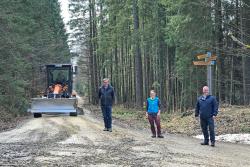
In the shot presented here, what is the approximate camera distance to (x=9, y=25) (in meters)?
27.8

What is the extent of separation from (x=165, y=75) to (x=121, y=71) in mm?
13089

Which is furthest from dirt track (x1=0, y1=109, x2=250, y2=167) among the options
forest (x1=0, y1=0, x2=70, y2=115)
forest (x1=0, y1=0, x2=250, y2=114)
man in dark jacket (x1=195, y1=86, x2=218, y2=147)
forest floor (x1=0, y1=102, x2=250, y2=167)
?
forest (x1=0, y1=0, x2=70, y2=115)

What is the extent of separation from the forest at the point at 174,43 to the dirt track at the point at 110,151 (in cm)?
622

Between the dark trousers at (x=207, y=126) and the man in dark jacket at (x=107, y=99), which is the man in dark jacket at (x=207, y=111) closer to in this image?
the dark trousers at (x=207, y=126)

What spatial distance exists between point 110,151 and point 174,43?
816 inches

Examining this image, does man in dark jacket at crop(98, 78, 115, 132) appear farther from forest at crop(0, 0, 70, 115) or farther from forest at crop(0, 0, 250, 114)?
forest at crop(0, 0, 70, 115)

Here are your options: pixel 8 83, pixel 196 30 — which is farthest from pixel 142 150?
pixel 8 83

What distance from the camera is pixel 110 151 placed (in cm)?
1180

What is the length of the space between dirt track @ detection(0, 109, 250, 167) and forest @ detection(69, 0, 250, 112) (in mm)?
6220

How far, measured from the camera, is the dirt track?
33.2 feet

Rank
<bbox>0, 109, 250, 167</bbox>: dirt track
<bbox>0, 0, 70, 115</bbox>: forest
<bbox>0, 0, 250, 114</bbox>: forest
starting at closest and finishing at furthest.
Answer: <bbox>0, 109, 250, 167</bbox>: dirt track
<bbox>0, 0, 250, 114</bbox>: forest
<bbox>0, 0, 70, 115</bbox>: forest

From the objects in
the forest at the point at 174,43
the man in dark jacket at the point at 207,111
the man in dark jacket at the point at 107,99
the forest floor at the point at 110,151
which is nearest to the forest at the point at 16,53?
the forest at the point at 174,43

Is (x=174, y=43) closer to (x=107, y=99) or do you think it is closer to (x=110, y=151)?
(x=107, y=99)

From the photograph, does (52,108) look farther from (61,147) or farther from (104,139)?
(61,147)
